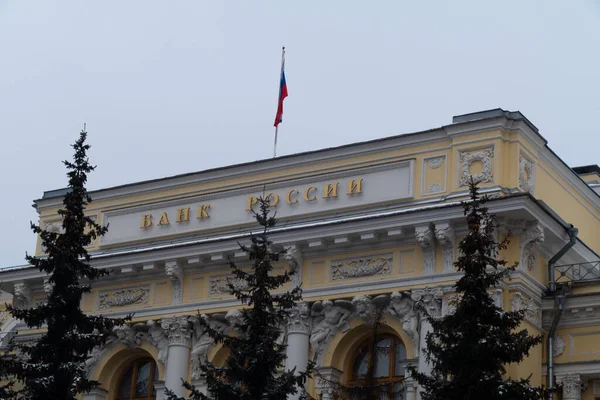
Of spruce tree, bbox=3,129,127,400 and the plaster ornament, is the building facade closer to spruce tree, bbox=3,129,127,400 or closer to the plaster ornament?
→ the plaster ornament

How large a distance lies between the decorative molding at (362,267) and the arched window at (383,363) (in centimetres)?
141

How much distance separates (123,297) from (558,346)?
10.3 metres

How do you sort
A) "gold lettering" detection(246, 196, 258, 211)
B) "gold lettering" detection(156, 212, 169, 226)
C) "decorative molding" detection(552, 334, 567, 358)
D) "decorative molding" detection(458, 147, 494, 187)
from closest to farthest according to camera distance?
"decorative molding" detection(552, 334, 567, 358)
"decorative molding" detection(458, 147, 494, 187)
"gold lettering" detection(246, 196, 258, 211)
"gold lettering" detection(156, 212, 169, 226)

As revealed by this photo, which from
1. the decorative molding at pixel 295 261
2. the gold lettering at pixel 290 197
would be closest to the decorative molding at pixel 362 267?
the decorative molding at pixel 295 261

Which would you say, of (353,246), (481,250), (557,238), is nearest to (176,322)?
(353,246)

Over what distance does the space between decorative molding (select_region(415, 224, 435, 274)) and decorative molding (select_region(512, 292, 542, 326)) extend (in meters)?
1.82

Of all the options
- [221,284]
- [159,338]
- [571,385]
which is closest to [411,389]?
[571,385]

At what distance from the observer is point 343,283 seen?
26.9m

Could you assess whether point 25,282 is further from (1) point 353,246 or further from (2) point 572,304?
(2) point 572,304

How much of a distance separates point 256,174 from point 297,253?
275 centimetres

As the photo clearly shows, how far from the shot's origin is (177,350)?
28625 millimetres

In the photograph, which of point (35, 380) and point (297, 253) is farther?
point (297, 253)

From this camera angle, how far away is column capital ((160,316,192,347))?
28.7 m

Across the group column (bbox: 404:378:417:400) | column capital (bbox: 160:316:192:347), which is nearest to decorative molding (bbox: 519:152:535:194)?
Result: column (bbox: 404:378:417:400)
